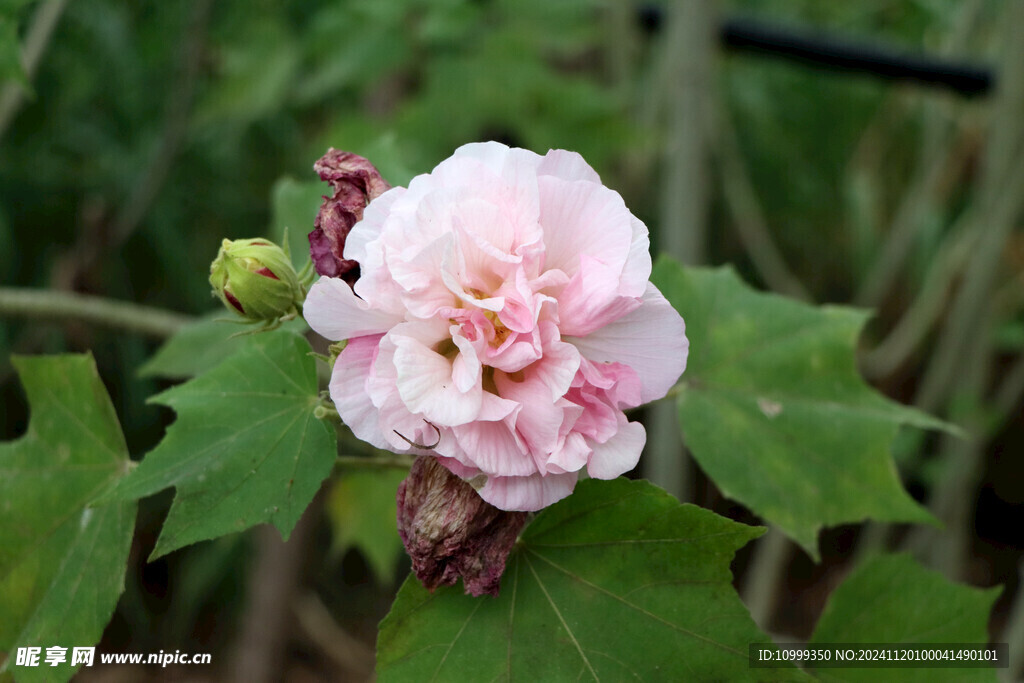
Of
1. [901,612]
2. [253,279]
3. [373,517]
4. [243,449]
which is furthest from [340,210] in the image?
[373,517]

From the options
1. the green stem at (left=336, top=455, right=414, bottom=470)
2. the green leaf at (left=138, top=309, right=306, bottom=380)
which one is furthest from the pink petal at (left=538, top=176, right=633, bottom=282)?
the green leaf at (left=138, top=309, right=306, bottom=380)

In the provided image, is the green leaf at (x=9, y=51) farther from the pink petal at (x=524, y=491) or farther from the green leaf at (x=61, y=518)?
the pink petal at (x=524, y=491)

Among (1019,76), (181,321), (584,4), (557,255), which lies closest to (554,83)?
(584,4)

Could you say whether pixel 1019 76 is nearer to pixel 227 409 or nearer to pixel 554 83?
pixel 554 83

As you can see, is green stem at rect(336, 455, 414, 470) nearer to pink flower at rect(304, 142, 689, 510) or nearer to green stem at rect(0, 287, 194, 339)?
pink flower at rect(304, 142, 689, 510)

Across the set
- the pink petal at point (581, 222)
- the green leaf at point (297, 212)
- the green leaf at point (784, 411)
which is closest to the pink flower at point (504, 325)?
the pink petal at point (581, 222)

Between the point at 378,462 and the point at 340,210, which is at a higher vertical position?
the point at 340,210

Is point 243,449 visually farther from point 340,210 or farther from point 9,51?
point 9,51

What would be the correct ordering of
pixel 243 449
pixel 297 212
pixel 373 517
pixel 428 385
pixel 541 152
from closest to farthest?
pixel 428 385 < pixel 243 449 < pixel 297 212 < pixel 373 517 < pixel 541 152
